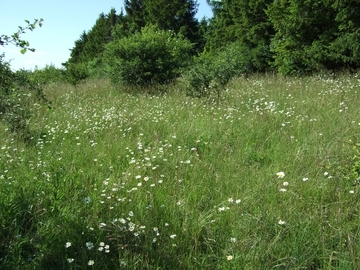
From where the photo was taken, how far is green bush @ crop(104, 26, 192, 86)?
1109 cm

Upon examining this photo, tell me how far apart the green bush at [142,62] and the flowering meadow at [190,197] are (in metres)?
6.04

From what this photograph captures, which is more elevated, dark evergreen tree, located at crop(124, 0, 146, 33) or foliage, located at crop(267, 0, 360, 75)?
dark evergreen tree, located at crop(124, 0, 146, 33)

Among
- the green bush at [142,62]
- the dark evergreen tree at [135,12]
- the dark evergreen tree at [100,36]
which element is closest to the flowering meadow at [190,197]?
the green bush at [142,62]

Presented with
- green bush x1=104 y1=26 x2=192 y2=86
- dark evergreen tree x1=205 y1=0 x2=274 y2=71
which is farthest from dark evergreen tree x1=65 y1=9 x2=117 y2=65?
green bush x1=104 y1=26 x2=192 y2=86

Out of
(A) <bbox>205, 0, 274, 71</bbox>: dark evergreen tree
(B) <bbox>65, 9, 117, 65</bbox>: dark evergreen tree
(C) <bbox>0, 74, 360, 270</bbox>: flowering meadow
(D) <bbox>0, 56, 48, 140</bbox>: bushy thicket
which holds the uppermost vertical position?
(B) <bbox>65, 9, 117, 65</bbox>: dark evergreen tree

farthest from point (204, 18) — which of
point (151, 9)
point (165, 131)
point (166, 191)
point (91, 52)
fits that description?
point (166, 191)

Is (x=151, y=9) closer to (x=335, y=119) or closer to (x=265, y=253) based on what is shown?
(x=335, y=119)

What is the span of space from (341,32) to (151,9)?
21.7 meters

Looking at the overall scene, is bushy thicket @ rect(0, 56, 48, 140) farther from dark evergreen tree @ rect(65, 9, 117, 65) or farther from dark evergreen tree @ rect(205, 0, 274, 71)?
dark evergreen tree @ rect(65, 9, 117, 65)

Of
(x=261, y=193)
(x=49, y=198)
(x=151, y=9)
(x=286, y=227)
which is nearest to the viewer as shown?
(x=286, y=227)

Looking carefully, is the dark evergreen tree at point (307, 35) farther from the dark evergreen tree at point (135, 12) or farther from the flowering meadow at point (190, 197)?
the dark evergreen tree at point (135, 12)

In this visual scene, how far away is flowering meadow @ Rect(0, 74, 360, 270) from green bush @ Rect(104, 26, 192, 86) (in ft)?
19.8

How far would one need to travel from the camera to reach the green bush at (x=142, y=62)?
436 inches

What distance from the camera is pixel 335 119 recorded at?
4.88 m
